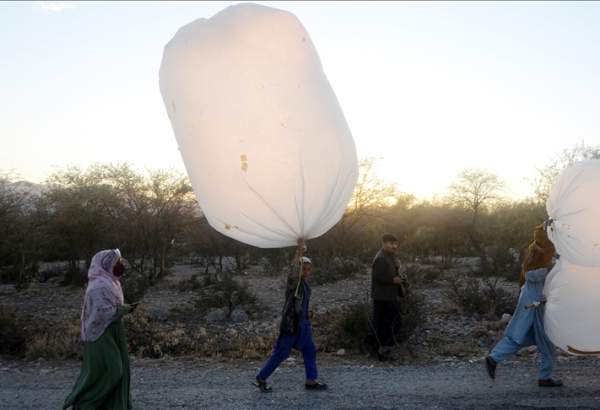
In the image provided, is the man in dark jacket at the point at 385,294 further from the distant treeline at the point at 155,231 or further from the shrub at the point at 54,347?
the distant treeline at the point at 155,231

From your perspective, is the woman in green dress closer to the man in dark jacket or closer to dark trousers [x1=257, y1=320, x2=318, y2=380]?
dark trousers [x1=257, y1=320, x2=318, y2=380]

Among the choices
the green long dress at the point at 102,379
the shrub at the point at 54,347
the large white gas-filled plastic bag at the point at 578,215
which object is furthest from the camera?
the shrub at the point at 54,347

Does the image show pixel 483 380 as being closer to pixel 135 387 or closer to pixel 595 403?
pixel 595 403

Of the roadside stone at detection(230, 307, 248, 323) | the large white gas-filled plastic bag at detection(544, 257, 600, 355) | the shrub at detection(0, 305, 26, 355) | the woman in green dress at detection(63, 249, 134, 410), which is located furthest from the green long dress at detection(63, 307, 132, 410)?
the roadside stone at detection(230, 307, 248, 323)

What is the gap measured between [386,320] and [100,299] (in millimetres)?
3912

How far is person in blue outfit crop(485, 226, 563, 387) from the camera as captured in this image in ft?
18.8

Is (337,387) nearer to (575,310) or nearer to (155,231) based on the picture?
(575,310)

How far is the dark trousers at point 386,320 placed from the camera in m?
7.41

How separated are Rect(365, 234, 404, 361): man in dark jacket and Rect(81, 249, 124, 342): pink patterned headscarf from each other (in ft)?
11.3

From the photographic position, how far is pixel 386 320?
748cm

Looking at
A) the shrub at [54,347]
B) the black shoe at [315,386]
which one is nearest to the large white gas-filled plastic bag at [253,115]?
the black shoe at [315,386]

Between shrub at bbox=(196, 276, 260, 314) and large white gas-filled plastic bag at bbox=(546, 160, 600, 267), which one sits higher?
large white gas-filled plastic bag at bbox=(546, 160, 600, 267)

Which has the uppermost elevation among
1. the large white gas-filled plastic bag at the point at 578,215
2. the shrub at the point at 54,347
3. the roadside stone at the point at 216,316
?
the large white gas-filled plastic bag at the point at 578,215

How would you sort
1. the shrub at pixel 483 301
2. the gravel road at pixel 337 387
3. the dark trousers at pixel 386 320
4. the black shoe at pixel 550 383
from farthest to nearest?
the shrub at pixel 483 301
the dark trousers at pixel 386 320
the black shoe at pixel 550 383
the gravel road at pixel 337 387
